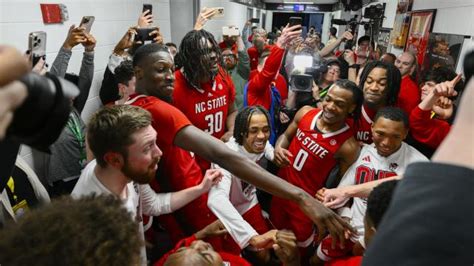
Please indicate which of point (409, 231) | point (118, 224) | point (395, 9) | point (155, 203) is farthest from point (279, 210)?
point (395, 9)

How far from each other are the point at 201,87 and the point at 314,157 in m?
0.88

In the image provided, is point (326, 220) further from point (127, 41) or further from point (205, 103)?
point (127, 41)

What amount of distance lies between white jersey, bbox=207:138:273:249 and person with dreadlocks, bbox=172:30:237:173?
27cm

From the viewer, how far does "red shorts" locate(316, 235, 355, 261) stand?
5.34 ft

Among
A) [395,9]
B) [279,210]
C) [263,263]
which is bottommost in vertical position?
[263,263]

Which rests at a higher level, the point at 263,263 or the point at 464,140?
the point at 464,140

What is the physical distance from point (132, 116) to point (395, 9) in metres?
5.54

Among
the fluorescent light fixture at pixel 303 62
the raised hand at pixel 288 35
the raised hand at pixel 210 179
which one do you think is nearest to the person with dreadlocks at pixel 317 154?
the raised hand at pixel 210 179

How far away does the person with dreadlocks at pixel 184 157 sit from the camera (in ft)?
3.82

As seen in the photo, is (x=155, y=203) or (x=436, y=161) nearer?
(x=436, y=161)

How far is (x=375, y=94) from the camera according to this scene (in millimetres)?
2232

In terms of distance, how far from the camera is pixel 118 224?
65cm

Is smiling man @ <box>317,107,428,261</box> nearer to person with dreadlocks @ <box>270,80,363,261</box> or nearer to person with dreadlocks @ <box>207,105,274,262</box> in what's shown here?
person with dreadlocks @ <box>270,80,363,261</box>

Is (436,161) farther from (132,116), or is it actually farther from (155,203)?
(155,203)
